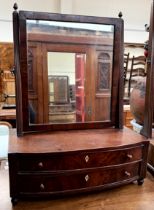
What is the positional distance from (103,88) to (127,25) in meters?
2.59

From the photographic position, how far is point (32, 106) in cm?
126

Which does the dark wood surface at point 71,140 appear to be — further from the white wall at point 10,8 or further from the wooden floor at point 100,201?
the white wall at point 10,8

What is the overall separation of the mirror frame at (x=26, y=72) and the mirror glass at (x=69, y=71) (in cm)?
3

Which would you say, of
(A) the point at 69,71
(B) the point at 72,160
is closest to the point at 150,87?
(A) the point at 69,71

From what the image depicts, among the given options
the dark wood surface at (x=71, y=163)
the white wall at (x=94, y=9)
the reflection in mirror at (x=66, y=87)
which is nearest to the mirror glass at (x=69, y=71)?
the reflection in mirror at (x=66, y=87)

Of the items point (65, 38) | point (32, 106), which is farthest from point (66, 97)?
point (65, 38)

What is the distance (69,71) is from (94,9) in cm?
245

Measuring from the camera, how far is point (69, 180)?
102 cm

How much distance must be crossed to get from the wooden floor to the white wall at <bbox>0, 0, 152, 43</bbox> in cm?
273

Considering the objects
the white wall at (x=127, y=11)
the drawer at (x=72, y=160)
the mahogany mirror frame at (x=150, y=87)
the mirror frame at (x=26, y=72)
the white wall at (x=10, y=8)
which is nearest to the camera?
the drawer at (x=72, y=160)

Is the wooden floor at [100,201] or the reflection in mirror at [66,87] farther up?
the reflection in mirror at [66,87]

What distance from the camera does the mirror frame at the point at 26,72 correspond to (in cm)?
117

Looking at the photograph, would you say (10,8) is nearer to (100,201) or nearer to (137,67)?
(137,67)

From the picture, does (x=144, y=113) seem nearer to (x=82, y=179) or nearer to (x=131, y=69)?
(x=82, y=179)
